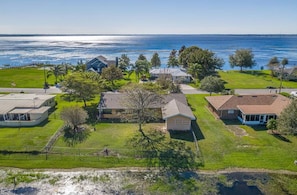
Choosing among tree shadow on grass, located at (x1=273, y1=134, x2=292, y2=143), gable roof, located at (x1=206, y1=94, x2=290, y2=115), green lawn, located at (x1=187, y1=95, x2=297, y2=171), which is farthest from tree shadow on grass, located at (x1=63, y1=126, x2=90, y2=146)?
tree shadow on grass, located at (x1=273, y1=134, x2=292, y2=143)

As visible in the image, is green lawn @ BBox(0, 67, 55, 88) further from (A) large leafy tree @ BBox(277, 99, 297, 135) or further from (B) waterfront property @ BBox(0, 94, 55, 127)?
(A) large leafy tree @ BBox(277, 99, 297, 135)

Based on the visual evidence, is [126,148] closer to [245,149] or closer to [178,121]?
[178,121]

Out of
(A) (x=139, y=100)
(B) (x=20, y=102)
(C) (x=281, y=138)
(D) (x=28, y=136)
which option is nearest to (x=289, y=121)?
(C) (x=281, y=138)

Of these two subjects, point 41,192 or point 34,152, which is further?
point 34,152

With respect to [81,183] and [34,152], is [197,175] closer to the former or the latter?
[81,183]

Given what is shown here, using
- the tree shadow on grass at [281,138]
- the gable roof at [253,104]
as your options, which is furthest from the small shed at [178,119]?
the tree shadow on grass at [281,138]

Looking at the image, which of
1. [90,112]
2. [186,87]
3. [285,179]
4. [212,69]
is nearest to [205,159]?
[285,179]
